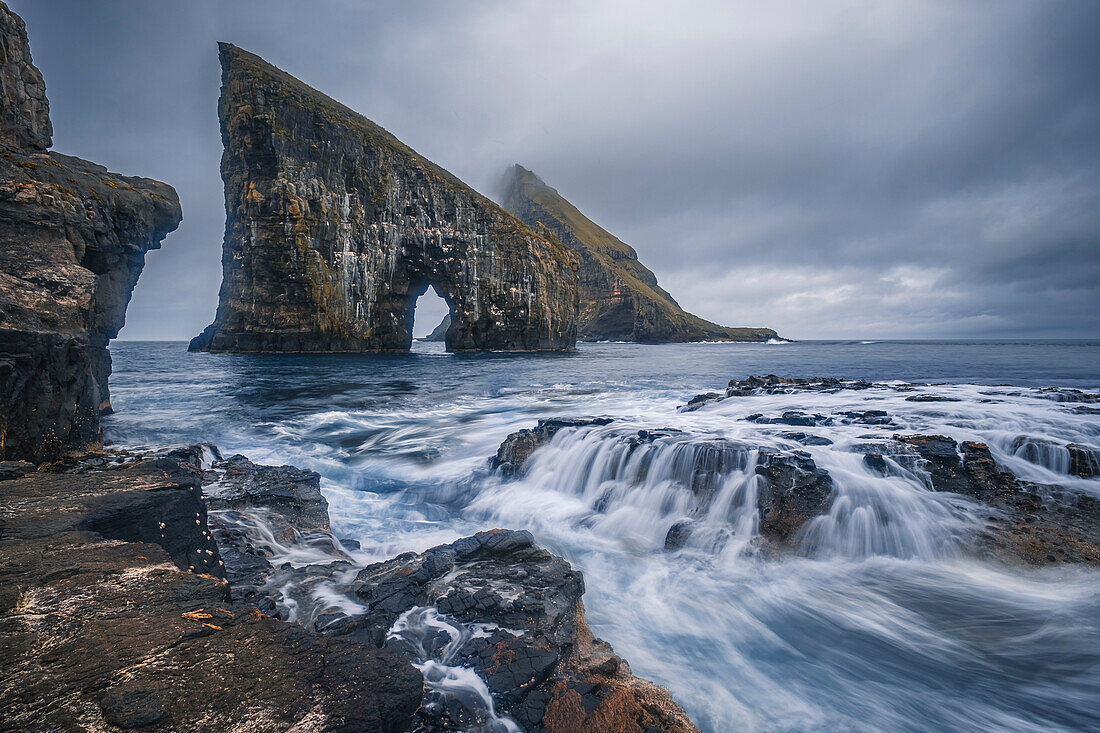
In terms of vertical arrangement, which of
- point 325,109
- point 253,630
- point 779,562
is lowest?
point 779,562

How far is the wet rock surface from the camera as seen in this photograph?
1.53 m

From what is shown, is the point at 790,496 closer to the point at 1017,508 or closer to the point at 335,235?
the point at 1017,508

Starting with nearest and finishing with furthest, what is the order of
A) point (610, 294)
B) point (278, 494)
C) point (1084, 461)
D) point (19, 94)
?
point (278, 494) < point (1084, 461) < point (19, 94) < point (610, 294)

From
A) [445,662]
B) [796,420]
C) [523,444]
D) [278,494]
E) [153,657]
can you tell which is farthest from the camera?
[796,420]

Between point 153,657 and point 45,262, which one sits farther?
point 45,262

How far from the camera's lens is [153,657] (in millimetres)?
1769

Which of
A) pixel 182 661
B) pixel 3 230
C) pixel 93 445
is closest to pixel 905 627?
Result: pixel 182 661

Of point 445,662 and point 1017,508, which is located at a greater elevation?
point 1017,508

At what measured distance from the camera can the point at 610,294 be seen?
90.5 metres

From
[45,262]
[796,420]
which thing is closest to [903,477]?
[796,420]

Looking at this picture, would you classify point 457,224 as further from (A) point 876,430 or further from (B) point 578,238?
(B) point 578,238

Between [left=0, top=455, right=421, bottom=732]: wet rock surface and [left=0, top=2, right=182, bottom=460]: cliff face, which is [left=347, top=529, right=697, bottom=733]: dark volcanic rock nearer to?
[left=0, top=455, right=421, bottom=732]: wet rock surface

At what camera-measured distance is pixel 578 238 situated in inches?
3989

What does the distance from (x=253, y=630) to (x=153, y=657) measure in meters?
0.33
